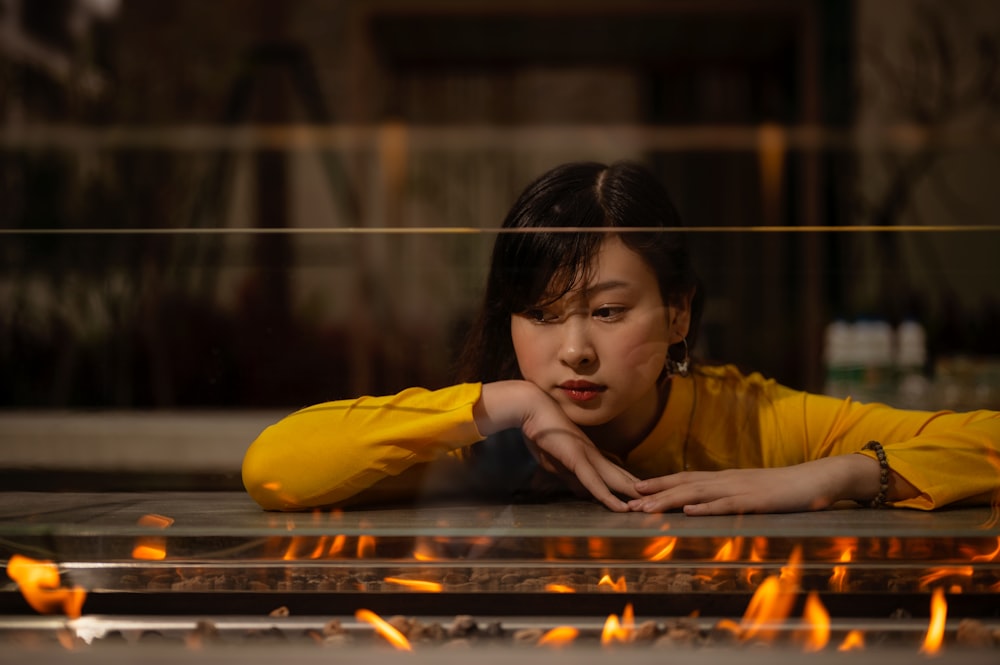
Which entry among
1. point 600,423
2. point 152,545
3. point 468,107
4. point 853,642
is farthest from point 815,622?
point 468,107

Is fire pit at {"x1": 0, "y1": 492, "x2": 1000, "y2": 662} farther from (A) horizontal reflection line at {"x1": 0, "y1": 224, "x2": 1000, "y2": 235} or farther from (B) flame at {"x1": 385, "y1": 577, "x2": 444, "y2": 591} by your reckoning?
(A) horizontal reflection line at {"x1": 0, "y1": 224, "x2": 1000, "y2": 235}

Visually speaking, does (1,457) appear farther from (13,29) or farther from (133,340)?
(13,29)

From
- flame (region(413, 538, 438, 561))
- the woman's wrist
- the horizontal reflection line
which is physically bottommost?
flame (region(413, 538, 438, 561))

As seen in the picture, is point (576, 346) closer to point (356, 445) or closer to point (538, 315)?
point (538, 315)

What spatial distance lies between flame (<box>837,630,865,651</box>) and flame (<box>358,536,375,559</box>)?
0.38 metres

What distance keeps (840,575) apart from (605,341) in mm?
278

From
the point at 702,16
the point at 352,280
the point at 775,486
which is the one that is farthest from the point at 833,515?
the point at 702,16

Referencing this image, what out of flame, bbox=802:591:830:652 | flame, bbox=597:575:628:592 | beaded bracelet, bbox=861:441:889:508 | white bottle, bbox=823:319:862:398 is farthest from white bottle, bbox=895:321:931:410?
flame, bbox=597:575:628:592

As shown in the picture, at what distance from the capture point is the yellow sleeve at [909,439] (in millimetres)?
813

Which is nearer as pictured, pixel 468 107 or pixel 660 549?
pixel 660 549

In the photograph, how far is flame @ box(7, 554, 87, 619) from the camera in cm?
80

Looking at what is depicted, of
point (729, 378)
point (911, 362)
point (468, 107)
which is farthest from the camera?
point (468, 107)

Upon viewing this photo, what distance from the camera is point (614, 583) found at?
2.55 feet

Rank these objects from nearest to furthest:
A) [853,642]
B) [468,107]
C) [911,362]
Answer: [853,642]
[911,362]
[468,107]
